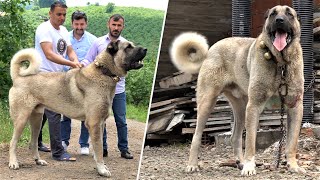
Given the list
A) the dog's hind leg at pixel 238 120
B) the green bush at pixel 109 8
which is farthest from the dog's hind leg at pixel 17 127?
the green bush at pixel 109 8

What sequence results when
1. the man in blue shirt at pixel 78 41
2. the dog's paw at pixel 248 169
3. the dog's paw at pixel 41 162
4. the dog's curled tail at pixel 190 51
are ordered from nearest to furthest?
the dog's paw at pixel 248 169 < the dog's curled tail at pixel 190 51 < the dog's paw at pixel 41 162 < the man in blue shirt at pixel 78 41

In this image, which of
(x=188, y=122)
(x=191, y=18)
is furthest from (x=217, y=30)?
(x=188, y=122)

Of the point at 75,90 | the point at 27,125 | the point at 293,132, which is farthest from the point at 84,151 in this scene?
the point at 293,132

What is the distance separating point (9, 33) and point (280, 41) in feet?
18.8

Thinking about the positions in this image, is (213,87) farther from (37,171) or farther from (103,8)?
(103,8)

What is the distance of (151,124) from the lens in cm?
912

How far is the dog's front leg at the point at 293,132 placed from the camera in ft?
17.6

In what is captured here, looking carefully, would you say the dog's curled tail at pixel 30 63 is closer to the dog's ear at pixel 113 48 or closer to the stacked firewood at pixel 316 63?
the dog's ear at pixel 113 48

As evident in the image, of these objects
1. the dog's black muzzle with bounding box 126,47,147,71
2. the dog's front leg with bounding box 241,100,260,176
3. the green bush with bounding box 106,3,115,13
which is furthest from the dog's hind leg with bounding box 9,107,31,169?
the green bush with bounding box 106,3,115,13

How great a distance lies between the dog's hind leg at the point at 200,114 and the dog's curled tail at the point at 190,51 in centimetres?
33

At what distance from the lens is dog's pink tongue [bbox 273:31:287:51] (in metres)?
5.15

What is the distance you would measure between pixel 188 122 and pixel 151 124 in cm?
66

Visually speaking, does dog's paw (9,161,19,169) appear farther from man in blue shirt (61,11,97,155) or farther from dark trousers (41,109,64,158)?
man in blue shirt (61,11,97,155)

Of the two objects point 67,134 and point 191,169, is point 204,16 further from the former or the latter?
point 191,169
